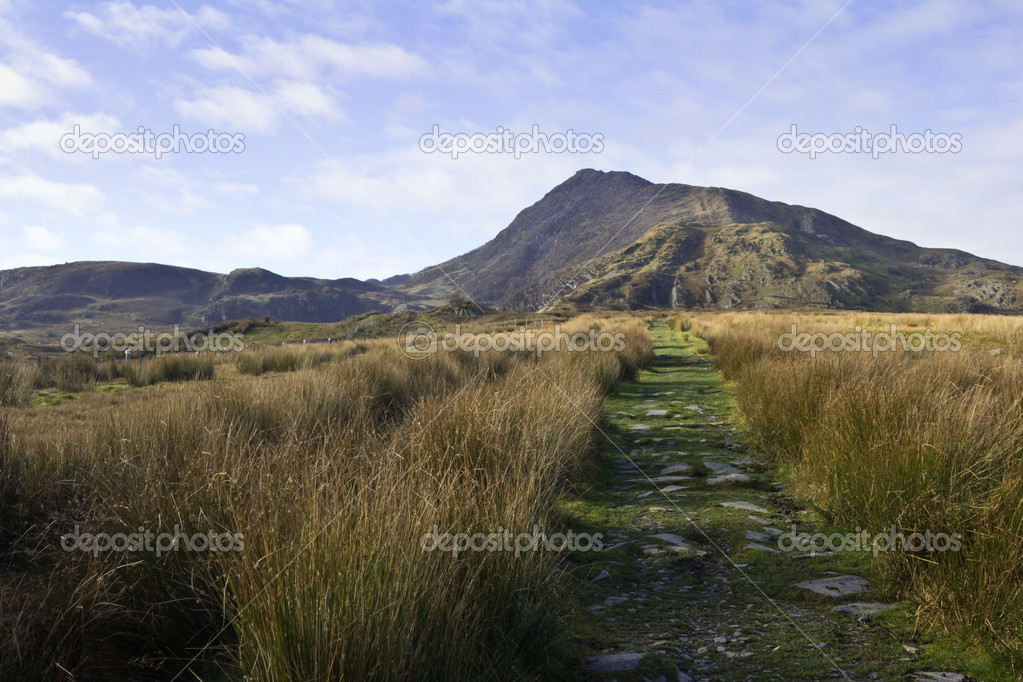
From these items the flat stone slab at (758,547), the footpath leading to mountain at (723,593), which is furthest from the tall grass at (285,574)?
the flat stone slab at (758,547)

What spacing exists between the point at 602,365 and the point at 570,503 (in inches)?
219

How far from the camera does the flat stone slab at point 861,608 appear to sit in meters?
2.71

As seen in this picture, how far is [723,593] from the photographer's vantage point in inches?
118

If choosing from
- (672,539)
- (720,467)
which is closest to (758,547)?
(672,539)

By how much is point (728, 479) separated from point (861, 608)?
2.21 meters

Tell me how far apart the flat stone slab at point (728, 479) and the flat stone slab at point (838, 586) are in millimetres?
1821

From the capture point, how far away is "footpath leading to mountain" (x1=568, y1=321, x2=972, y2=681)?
90.8 inches

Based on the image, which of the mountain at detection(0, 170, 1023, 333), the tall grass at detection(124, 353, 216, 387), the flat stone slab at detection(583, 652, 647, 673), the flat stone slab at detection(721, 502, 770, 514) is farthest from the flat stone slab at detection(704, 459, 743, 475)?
the mountain at detection(0, 170, 1023, 333)

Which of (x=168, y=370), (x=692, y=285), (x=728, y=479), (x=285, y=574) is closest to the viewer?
(x=285, y=574)

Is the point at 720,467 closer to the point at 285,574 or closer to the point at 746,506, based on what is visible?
the point at 746,506

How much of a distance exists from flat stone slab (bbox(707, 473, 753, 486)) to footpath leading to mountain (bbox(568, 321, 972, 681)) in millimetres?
17

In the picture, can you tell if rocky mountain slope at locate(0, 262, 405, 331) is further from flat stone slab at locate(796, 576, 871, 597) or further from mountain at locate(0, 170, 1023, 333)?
flat stone slab at locate(796, 576, 871, 597)

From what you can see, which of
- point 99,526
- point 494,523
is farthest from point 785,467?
point 99,526

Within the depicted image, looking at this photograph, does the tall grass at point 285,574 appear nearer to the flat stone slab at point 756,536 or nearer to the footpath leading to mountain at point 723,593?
the footpath leading to mountain at point 723,593
